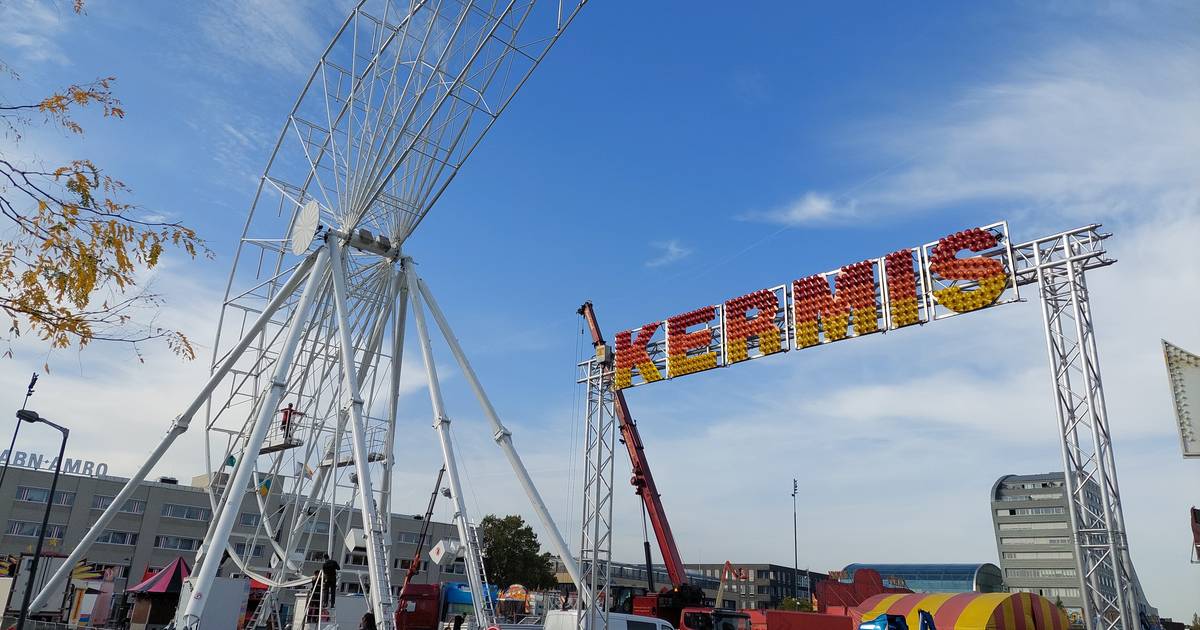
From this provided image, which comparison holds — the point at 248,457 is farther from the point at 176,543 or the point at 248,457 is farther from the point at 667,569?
the point at 176,543

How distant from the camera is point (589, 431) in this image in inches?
1033

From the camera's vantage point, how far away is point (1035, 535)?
131750mm

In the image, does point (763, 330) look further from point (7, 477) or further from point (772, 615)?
point (7, 477)

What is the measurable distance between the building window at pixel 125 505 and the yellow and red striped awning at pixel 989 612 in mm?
65921

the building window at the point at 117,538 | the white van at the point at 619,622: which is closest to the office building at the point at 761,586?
the building window at the point at 117,538

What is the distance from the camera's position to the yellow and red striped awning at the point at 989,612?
26.3 meters

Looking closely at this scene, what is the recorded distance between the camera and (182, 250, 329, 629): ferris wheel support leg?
21.1 meters

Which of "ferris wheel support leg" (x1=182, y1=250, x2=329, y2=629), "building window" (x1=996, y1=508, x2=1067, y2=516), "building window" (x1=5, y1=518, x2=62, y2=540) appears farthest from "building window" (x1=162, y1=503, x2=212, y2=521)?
"building window" (x1=996, y1=508, x2=1067, y2=516)

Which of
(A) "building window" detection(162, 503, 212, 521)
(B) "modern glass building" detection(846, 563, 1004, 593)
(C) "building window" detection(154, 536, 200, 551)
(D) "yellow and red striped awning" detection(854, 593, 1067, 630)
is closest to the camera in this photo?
(D) "yellow and red striped awning" detection(854, 593, 1067, 630)

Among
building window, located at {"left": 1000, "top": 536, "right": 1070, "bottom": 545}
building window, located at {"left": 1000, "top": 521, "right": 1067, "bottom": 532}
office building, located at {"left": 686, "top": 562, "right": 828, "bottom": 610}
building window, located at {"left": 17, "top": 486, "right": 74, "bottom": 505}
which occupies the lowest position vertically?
office building, located at {"left": 686, "top": 562, "right": 828, "bottom": 610}

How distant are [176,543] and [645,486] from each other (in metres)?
53.4

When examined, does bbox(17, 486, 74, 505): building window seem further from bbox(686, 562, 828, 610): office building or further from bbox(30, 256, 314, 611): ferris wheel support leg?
bbox(686, 562, 828, 610): office building

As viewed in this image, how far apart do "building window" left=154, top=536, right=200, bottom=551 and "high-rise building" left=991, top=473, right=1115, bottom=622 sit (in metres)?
117

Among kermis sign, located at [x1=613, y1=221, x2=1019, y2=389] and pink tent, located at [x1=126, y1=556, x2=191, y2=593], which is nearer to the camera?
kermis sign, located at [x1=613, y1=221, x2=1019, y2=389]
